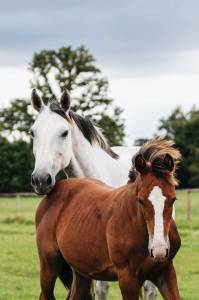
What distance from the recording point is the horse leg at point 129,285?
559cm

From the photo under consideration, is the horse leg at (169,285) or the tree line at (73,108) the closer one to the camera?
the horse leg at (169,285)

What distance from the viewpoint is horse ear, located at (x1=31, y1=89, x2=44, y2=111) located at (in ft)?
24.4

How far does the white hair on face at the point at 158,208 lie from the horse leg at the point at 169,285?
0.64 meters

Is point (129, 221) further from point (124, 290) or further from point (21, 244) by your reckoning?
point (21, 244)

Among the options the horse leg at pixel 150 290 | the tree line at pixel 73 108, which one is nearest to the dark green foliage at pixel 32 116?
the tree line at pixel 73 108

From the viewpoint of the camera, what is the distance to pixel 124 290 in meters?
5.60

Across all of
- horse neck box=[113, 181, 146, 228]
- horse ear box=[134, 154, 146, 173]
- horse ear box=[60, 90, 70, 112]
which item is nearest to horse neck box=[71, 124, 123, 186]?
horse ear box=[60, 90, 70, 112]

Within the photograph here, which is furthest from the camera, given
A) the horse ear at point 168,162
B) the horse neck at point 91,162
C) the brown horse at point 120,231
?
the horse neck at point 91,162

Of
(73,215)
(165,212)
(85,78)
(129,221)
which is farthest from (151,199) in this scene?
(85,78)

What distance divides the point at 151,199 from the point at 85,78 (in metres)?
51.6

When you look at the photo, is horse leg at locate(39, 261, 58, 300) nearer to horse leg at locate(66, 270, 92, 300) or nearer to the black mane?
horse leg at locate(66, 270, 92, 300)

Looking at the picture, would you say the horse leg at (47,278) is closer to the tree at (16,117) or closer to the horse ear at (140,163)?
the horse ear at (140,163)

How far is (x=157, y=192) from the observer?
5301mm

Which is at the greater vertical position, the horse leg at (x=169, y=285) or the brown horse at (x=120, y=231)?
the brown horse at (x=120, y=231)
